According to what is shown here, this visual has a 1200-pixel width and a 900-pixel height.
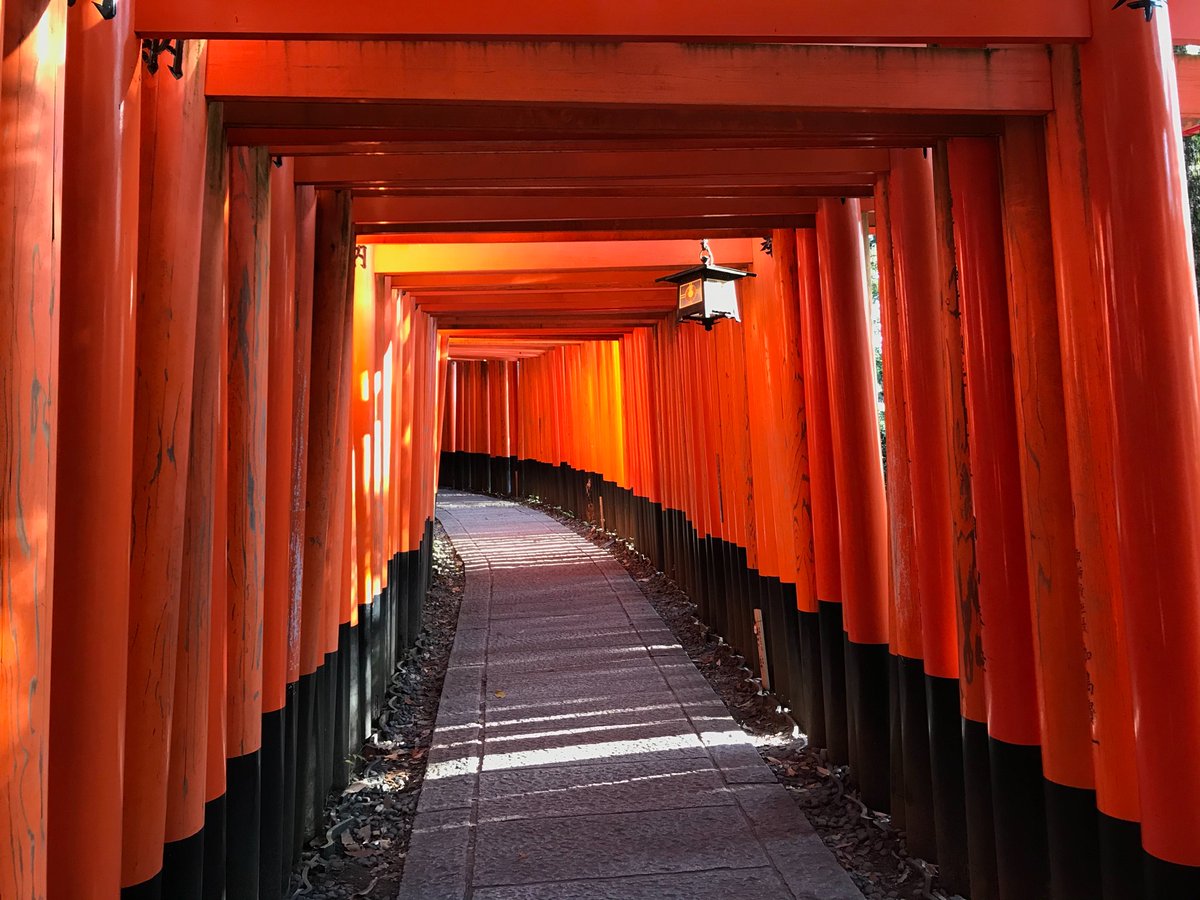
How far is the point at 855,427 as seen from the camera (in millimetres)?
4680

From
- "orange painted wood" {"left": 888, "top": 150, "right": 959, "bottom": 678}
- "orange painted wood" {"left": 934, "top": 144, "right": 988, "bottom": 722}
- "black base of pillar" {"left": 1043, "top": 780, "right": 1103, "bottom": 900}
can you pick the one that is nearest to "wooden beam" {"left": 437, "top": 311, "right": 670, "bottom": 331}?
"orange painted wood" {"left": 888, "top": 150, "right": 959, "bottom": 678}

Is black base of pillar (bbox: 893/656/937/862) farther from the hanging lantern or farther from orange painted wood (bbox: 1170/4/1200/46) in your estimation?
orange painted wood (bbox: 1170/4/1200/46)

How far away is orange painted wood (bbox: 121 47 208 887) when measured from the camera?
2.39 metres

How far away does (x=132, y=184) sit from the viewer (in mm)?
2162

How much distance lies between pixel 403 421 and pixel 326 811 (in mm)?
4441

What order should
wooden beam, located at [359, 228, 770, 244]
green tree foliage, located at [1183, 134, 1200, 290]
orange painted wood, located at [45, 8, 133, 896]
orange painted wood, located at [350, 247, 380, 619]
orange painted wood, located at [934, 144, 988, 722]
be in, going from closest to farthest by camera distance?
1. orange painted wood, located at [45, 8, 133, 896]
2. orange painted wood, located at [934, 144, 988, 722]
3. wooden beam, located at [359, 228, 770, 244]
4. orange painted wood, located at [350, 247, 380, 619]
5. green tree foliage, located at [1183, 134, 1200, 290]

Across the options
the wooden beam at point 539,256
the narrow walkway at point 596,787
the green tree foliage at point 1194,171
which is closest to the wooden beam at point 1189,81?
the wooden beam at point 539,256

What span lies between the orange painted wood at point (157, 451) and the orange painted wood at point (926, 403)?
279cm

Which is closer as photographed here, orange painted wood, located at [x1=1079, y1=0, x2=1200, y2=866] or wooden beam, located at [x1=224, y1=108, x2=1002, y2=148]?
orange painted wood, located at [x1=1079, y1=0, x2=1200, y2=866]

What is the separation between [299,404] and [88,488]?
207cm

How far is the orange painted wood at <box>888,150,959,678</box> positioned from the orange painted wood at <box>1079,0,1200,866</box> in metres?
1.21

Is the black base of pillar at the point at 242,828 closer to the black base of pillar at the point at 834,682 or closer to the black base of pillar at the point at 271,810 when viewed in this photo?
the black base of pillar at the point at 271,810

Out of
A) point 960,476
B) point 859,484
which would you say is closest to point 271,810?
point 960,476

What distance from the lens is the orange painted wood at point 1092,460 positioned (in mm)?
2623
